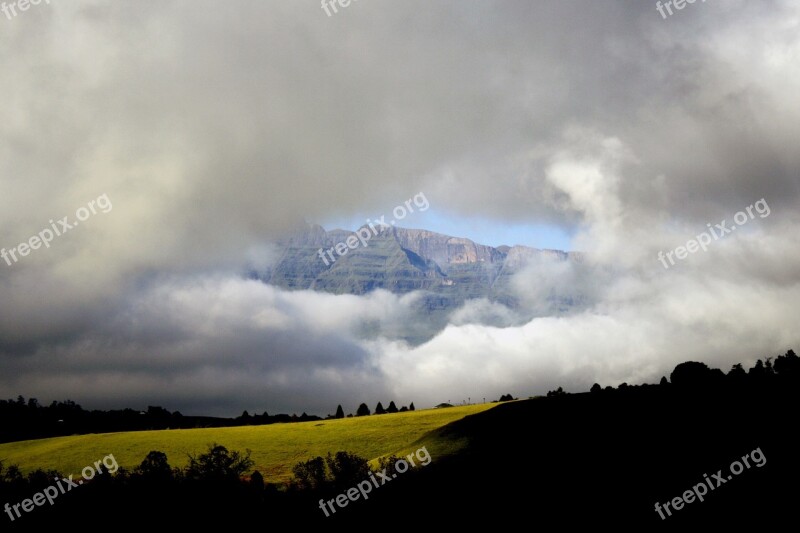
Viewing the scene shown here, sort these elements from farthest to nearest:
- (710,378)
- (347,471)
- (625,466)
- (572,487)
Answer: (710,378), (347,471), (625,466), (572,487)

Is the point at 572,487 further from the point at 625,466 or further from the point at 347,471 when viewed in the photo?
the point at 347,471

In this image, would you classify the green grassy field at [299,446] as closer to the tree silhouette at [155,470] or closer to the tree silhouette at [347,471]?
the tree silhouette at [347,471]

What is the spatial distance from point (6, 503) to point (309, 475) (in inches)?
2056

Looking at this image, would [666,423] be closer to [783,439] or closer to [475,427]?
[783,439]

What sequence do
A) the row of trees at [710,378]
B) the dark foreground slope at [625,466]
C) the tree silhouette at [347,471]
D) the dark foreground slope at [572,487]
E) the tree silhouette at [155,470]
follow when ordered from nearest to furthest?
the dark foreground slope at [625,466] < the dark foreground slope at [572,487] < the tree silhouette at [347,471] < the tree silhouette at [155,470] < the row of trees at [710,378]

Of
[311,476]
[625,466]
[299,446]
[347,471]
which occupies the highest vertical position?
[299,446]

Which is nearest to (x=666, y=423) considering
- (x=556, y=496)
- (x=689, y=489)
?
(x=689, y=489)

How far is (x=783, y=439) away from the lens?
122375 mm

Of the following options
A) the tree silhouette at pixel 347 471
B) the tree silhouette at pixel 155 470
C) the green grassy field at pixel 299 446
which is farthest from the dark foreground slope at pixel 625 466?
the tree silhouette at pixel 155 470

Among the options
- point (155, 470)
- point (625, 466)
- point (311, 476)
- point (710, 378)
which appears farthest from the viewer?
point (710, 378)

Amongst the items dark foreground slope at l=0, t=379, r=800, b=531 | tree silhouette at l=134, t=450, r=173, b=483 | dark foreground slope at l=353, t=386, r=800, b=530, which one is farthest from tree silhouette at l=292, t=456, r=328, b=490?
tree silhouette at l=134, t=450, r=173, b=483

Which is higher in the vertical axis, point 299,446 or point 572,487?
point 299,446

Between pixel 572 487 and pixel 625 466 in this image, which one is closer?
pixel 572 487

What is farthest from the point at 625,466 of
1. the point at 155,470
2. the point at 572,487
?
the point at 155,470
